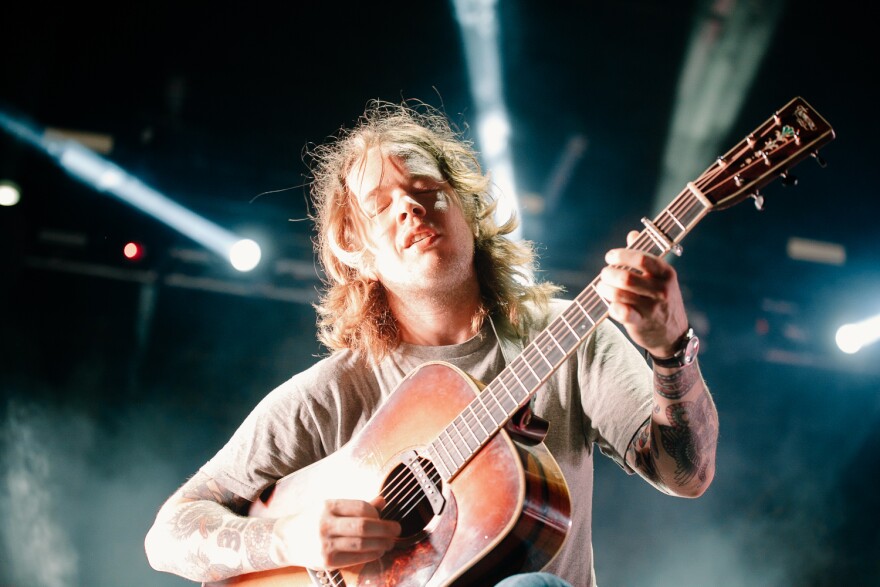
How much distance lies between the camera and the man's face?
2357 millimetres

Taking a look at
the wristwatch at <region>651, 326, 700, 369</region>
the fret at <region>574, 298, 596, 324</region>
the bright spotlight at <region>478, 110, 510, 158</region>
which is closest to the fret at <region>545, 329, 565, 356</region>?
the fret at <region>574, 298, 596, 324</region>

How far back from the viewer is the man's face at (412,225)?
236 cm

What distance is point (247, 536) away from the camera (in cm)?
206

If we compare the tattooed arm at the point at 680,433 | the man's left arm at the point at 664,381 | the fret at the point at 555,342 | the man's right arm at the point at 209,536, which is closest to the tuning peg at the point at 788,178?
the man's left arm at the point at 664,381

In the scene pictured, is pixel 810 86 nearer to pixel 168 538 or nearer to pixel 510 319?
pixel 510 319

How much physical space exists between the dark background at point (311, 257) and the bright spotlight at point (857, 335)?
5.4 inches

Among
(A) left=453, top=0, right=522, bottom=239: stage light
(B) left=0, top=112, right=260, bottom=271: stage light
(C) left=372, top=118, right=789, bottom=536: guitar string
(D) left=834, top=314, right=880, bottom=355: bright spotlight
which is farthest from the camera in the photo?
(D) left=834, top=314, right=880, bottom=355: bright spotlight

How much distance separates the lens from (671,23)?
16.5ft

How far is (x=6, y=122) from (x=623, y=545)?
698 cm

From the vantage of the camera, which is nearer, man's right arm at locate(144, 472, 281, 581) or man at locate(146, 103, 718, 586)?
man at locate(146, 103, 718, 586)

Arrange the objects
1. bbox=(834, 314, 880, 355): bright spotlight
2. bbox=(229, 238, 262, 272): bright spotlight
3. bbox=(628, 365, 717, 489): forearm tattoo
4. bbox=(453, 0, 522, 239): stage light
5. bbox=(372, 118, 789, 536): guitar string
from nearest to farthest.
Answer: bbox=(372, 118, 789, 536): guitar string → bbox=(628, 365, 717, 489): forearm tattoo → bbox=(453, 0, 522, 239): stage light → bbox=(834, 314, 880, 355): bright spotlight → bbox=(229, 238, 262, 272): bright spotlight

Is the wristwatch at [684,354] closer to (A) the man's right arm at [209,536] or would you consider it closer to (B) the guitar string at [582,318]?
(B) the guitar string at [582,318]

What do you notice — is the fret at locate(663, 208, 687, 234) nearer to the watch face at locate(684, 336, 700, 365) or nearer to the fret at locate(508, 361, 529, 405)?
the watch face at locate(684, 336, 700, 365)

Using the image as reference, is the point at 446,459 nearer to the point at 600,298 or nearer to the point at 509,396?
the point at 509,396
